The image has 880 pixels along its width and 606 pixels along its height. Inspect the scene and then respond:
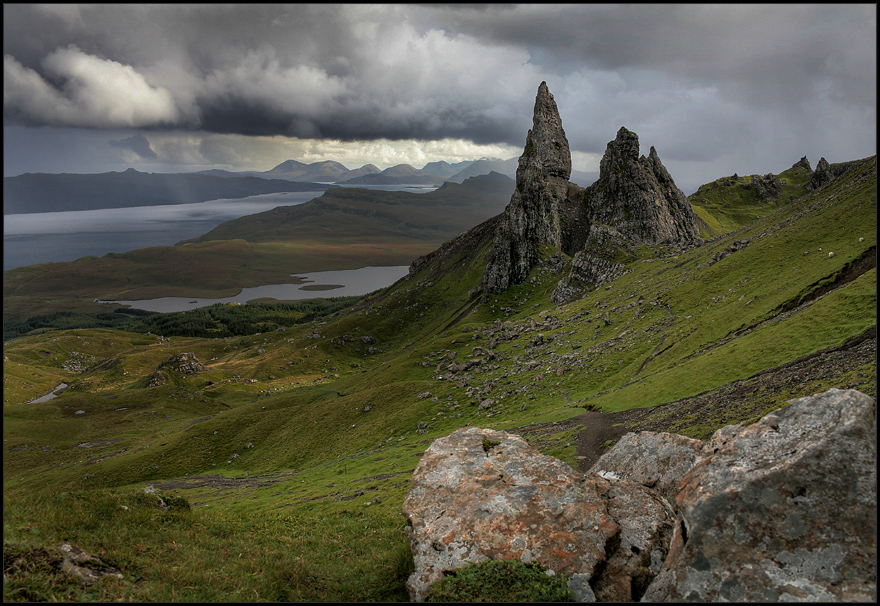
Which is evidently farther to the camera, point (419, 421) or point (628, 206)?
point (628, 206)

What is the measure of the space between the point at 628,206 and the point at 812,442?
148m

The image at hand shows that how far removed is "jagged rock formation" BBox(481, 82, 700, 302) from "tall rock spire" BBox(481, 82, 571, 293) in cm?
38

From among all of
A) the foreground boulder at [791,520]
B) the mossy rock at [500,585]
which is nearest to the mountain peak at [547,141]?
the foreground boulder at [791,520]

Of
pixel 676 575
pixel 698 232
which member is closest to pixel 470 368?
pixel 676 575

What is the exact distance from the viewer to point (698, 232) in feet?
475

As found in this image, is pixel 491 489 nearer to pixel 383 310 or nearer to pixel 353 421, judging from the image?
pixel 353 421

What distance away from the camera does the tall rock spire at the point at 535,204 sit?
156375 mm

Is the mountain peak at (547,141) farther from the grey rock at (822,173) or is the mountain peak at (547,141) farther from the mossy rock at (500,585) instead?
the mossy rock at (500,585)

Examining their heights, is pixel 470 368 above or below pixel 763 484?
below

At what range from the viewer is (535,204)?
164 metres

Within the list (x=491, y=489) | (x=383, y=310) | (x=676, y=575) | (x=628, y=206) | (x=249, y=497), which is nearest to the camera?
(x=676, y=575)

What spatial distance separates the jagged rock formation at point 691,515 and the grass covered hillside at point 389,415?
9.29 ft

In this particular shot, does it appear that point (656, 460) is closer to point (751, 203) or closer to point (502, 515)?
point (502, 515)

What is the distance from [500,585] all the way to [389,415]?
58913 millimetres
